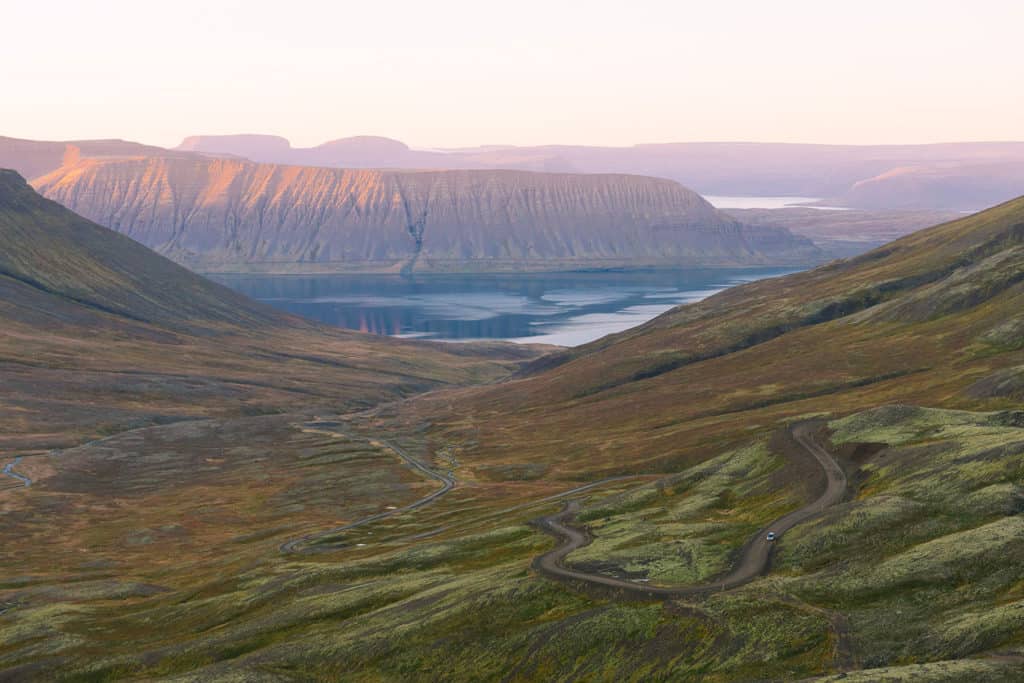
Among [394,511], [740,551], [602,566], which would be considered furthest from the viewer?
[394,511]

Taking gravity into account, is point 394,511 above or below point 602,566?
below

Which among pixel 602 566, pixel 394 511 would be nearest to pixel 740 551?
pixel 602 566

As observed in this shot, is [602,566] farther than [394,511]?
No

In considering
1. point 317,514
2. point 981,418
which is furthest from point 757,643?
point 317,514

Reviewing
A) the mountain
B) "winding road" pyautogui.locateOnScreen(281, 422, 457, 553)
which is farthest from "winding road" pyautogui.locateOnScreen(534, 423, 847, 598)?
"winding road" pyautogui.locateOnScreen(281, 422, 457, 553)

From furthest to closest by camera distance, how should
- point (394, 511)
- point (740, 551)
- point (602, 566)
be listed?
point (394, 511)
point (602, 566)
point (740, 551)

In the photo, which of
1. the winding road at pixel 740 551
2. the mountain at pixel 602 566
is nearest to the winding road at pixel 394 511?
the mountain at pixel 602 566

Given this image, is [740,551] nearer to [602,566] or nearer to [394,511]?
[602,566]

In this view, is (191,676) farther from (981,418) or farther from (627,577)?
(981,418)

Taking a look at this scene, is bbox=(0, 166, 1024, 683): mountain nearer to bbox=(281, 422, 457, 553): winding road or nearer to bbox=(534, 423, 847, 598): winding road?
bbox=(534, 423, 847, 598): winding road
